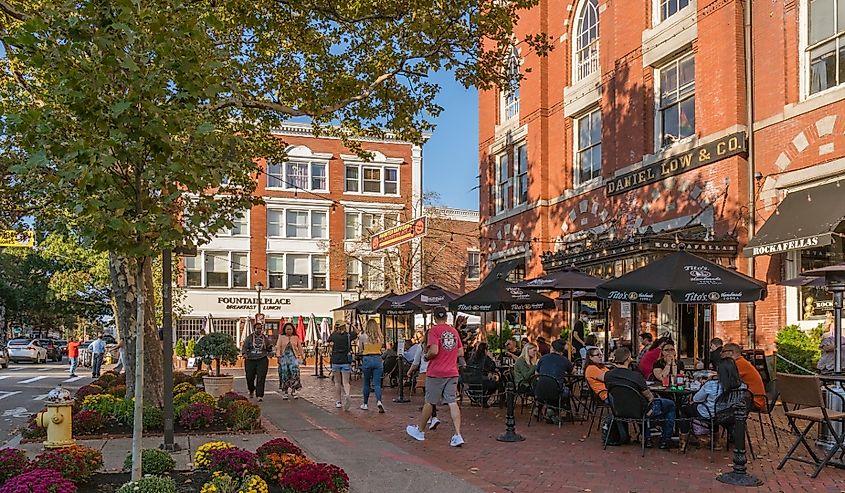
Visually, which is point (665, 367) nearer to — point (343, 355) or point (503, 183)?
point (343, 355)

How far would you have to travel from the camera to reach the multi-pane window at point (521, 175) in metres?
25.6

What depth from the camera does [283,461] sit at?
695 centimetres

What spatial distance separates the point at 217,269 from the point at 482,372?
1442 inches

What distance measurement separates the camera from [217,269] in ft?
158

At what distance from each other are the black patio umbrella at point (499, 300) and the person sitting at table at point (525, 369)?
53.4 inches

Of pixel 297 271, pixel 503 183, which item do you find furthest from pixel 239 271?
pixel 503 183

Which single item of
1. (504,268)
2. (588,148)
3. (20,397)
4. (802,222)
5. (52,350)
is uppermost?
(588,148)

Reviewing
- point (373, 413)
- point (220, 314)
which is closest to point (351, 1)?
point (373, 413)

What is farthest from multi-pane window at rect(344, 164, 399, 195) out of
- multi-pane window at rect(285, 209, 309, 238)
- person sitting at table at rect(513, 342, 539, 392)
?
person sitting at table at rect(513, 342, 539, 392)

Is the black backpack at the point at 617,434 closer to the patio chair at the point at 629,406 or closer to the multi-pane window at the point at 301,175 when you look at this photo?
the patio chair at the point at 629,406

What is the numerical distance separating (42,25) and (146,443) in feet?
20.4

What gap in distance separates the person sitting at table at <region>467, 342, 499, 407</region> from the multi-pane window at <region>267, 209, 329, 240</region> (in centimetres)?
3598

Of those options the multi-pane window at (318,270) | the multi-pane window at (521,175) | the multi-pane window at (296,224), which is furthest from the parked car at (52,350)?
the multi-pane window at (521,175)

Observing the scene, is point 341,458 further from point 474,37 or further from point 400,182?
point 400,182
